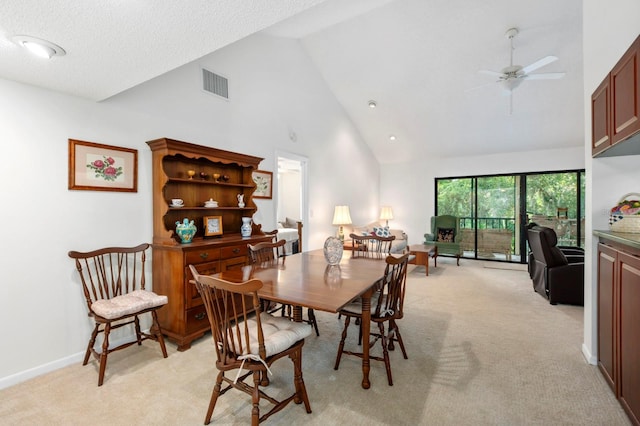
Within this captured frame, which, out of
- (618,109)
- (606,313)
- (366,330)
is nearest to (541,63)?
(618,109)

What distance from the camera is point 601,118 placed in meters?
2.12

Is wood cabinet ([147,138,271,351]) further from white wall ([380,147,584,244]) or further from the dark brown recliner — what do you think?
white wall ([380,147,584,244])

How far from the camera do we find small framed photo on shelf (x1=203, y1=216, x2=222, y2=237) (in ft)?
10.7

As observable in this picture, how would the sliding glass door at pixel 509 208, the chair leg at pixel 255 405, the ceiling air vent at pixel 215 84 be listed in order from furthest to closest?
the sliding glass door at pixel 509 208 < the ceiling air vent at pixel 215 84 < the chair leg at pixel 255 405

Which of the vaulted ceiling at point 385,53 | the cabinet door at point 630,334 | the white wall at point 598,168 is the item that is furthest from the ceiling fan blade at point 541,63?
the cabinet door at point 630,334

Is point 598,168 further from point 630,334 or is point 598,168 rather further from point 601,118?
point 630,334

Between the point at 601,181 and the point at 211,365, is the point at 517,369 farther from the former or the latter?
the point at 211,365

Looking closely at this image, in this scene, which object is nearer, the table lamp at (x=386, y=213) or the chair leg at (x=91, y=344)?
the chair leg at (x=91, y=344)

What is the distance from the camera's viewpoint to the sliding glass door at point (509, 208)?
630 centimetres

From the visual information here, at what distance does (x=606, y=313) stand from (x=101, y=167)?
4023 millimetres

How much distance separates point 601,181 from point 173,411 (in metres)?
3.38

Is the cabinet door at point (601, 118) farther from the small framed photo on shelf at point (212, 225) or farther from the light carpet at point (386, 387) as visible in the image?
the small framed photo on shelf at point (212, 225)

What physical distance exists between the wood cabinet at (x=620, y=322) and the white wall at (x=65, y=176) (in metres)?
3.58

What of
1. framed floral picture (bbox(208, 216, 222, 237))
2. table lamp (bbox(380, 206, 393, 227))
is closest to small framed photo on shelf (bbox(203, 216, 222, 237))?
framed floral picture (bbox(208, 216, 222, 237))
